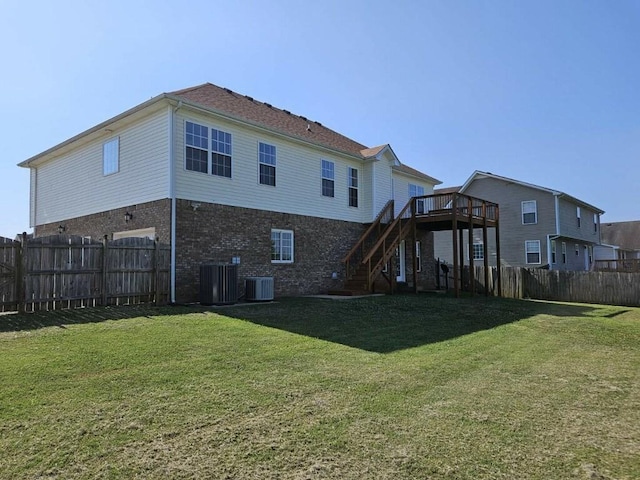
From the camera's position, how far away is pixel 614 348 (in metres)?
7.84

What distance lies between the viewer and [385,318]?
10500mm

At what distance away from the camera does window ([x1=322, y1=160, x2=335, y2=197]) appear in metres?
18.1

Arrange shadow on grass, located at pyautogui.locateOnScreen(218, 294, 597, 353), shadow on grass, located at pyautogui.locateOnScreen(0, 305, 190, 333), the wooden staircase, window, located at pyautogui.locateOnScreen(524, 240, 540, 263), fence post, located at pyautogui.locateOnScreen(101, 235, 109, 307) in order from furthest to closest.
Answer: window, located at pyautogui.locateOnScreen(524, 240, 540, 263) < the wooden staircase < fence post, located at pyautogui.locateOnScreen(101, 235, 109, 307) < shadow on grass, located at pyautogui.locateOnScreen(0, 305, 190, 333) < shadow on grass, located at pyautogui.locateOnScreen(218, 294, 597, 353)

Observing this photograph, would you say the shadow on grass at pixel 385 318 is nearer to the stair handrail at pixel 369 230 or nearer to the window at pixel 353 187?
the stair handrail at pixel 369 230

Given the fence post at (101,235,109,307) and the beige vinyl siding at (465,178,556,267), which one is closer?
the fence post at (101,235,109,307)

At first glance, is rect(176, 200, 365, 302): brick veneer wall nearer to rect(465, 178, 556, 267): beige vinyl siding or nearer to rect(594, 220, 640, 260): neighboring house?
rect(465, 178, 556, 267): beige vinyl siding

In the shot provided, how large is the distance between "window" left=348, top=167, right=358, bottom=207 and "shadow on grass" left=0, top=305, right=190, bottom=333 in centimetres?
1025

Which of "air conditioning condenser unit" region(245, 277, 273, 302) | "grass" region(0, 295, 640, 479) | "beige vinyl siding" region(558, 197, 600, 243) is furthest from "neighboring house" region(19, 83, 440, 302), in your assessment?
"beige vinyl siding" region(558, 197, 600, 243)

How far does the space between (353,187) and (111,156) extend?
9.77 metres

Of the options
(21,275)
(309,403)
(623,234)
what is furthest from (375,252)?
(623,234)

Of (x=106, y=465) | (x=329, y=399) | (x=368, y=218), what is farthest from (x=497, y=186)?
(x=106, y=465)

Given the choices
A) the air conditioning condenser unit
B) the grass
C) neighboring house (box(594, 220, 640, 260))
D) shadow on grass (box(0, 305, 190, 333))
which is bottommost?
the grass

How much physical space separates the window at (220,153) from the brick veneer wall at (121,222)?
2087 millimetres

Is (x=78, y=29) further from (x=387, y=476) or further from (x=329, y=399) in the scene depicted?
(x=387, y=476)
